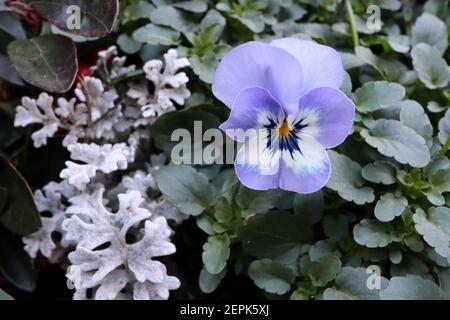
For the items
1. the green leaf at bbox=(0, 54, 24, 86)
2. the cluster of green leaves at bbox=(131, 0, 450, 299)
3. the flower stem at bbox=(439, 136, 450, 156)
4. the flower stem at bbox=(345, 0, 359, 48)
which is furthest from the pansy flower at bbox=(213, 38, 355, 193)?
the green leaf at bbox=(0, 54, 24, 86)

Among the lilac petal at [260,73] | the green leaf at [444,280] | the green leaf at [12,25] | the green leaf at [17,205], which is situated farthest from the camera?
the green leaf at [12,25]

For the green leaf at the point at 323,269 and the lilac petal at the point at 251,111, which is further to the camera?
the green leaf at the point at 323,269

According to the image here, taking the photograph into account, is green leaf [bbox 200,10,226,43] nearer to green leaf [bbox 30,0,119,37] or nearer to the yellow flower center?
green leaf [bbox 30,0,119,37]

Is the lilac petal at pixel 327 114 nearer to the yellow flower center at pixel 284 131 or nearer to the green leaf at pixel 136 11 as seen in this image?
the yellow flower center at pixel 284 131

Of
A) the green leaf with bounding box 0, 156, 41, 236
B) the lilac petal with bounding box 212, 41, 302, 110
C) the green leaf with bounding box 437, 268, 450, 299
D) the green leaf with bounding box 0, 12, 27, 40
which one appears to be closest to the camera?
the lilac petal with bounding box 212, 41, 302, 110

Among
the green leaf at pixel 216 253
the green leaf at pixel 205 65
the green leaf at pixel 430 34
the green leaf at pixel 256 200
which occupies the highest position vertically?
the green leaf at pixel 205 65

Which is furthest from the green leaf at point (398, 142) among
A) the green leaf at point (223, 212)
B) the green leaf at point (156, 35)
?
the green leaf at point (156, 35)

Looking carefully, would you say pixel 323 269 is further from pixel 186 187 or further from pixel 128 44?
pixel 128 44
